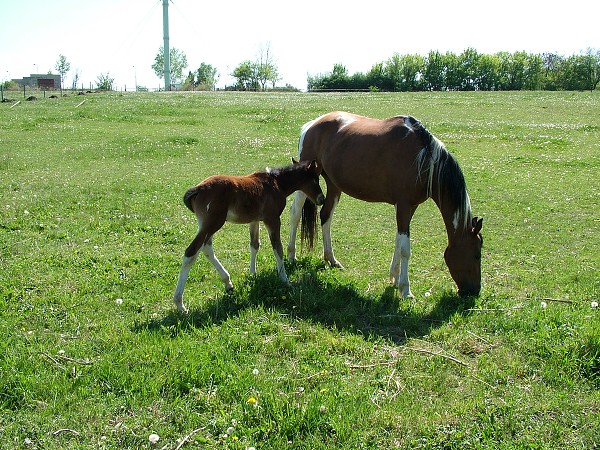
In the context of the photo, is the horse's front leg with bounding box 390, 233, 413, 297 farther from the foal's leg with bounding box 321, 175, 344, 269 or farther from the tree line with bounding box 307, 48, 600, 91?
the tree line with bounding box 307, 48, 600, 91

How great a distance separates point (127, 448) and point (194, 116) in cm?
2773

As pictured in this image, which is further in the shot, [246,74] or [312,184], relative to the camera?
[246,74]

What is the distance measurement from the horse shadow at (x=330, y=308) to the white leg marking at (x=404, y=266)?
0.14 metres

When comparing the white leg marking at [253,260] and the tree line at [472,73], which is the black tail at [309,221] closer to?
the white leg marking at [253,260]

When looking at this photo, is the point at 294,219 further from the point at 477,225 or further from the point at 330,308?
the point at 477,225

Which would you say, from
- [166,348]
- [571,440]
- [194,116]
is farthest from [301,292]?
[194,116]

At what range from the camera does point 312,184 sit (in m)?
7.55

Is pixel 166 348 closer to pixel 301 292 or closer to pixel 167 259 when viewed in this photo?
pixel 301 292

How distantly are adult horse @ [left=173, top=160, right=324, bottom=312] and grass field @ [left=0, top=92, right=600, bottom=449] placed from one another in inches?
18.0

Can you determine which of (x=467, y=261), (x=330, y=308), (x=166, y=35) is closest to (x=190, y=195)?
(x=330, y=308)

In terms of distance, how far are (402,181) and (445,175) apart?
1.95 feet

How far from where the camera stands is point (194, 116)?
29859 mm

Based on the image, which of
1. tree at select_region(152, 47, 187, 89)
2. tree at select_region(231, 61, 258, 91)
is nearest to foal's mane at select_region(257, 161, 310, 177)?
tree at select_region(231, 61, 258, 91)

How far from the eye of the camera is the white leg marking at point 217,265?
21.2 feet
